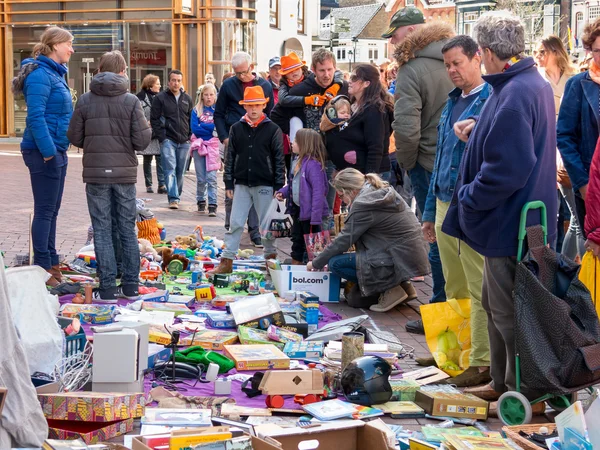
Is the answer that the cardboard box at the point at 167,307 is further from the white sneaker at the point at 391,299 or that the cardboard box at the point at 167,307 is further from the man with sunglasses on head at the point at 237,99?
the man with sunglasses on head at the point at 237,99

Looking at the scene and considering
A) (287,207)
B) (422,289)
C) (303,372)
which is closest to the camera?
(303,372)

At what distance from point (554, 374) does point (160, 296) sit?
13.5 ft

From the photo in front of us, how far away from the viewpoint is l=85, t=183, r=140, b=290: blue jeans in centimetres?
808

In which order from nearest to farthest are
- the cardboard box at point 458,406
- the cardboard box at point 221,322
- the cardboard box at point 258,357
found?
the cardboard box at point 458,406
the cardboard box at point 258,357
the cardboard box at point 221,322

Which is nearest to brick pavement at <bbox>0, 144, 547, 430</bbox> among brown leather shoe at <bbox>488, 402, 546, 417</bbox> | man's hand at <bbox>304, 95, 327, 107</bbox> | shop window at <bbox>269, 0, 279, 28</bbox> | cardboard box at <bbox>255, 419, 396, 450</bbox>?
brown leather shoe at <bbox>488, 402, 546, 417</bbox>

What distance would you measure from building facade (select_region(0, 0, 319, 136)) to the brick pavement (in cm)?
953

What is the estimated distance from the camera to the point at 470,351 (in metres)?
5.96

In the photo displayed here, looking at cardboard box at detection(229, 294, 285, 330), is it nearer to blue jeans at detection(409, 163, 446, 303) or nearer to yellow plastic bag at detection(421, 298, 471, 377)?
blue jeans at detection(409, 163, 446, 303)

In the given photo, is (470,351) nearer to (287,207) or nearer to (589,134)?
(589,134)

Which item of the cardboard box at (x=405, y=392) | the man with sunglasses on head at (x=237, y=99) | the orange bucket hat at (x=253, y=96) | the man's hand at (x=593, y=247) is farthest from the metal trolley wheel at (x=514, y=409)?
the man with sunglasses on head at (x=237, y=99)

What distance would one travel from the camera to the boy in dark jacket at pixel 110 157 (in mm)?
7953

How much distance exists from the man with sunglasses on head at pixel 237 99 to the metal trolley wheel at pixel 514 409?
21.0 ft

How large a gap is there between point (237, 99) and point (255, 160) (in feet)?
6.57

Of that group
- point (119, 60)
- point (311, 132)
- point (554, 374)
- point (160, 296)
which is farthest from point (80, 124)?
point (554, 374)
